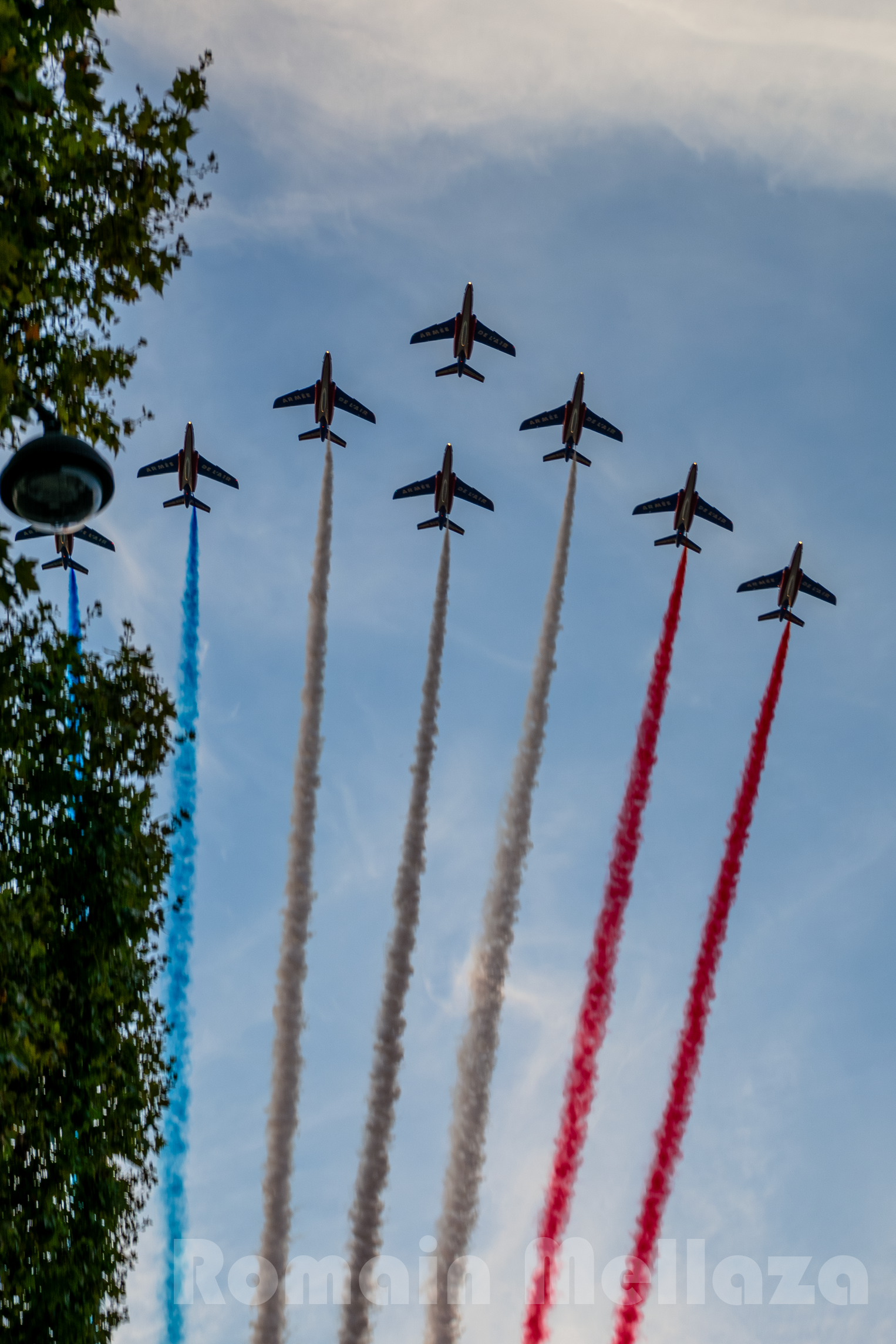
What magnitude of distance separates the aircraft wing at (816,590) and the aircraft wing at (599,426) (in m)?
11.1

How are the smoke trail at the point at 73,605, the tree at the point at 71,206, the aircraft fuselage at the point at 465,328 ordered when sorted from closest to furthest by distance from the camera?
the tree at the point at 71,206
the smoke trail at the point at 73,605
the aircraft fuselage at the point at 465,328

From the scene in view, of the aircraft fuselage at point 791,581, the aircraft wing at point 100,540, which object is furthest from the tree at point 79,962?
the aircraft fuselage at point 791,581

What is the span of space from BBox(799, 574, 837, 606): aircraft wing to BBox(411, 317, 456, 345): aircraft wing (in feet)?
66.5

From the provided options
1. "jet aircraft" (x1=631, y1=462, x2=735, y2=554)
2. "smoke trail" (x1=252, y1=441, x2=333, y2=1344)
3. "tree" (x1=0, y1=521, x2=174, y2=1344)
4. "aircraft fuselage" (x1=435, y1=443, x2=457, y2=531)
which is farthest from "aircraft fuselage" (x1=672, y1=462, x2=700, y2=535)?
"tree" (x1=0, y1=521, x2=174, y2=1344)

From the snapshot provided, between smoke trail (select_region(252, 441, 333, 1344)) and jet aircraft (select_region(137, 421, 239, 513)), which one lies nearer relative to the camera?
smoke trail (select_region(252, 441, 333, 1344))

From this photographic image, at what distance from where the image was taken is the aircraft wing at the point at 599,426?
175 ft

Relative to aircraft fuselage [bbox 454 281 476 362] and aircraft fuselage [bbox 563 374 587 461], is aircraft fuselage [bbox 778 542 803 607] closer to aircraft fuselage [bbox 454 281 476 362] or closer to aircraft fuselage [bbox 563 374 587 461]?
aircraft fuselage [bbox 563 374 587 461]

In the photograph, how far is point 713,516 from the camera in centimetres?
5431

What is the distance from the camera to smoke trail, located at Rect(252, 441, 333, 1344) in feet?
120

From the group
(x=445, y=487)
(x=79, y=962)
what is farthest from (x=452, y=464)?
(x=79, y=962)

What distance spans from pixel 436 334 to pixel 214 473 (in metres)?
12.5

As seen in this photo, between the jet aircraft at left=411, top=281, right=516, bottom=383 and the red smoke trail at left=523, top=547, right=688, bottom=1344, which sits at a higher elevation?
the jet aircraft at left=411, top=281, right=516, bottom=383

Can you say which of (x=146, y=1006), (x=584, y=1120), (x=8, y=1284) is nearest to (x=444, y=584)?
(x=584, y=1120)

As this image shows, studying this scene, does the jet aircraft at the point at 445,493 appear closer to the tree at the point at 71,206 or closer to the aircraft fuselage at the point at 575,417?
the aircraft fuselage at the point at 575,417
